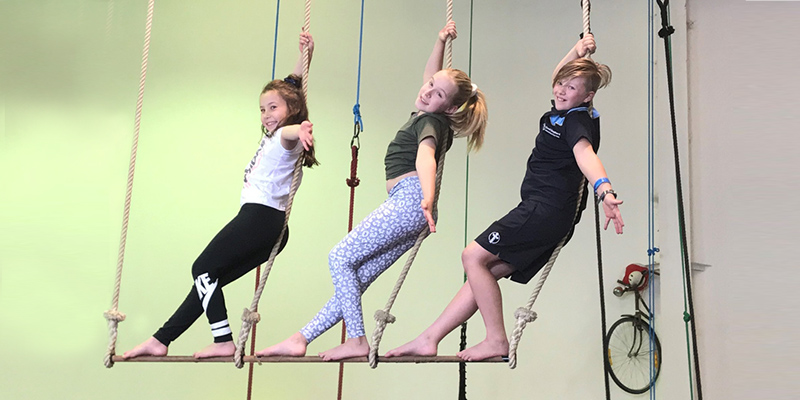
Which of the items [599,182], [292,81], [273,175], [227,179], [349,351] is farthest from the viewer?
[227,179]

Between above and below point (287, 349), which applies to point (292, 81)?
above

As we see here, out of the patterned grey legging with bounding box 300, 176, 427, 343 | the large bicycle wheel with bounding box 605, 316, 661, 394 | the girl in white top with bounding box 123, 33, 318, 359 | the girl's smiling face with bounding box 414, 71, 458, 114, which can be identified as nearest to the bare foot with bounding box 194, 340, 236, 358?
the girl in white top with bounding box 123, 33, 318, 359

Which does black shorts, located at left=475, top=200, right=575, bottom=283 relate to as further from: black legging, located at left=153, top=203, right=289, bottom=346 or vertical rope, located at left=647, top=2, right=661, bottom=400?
vertical rope, located at left=647, top=2, right=661, bottom=400

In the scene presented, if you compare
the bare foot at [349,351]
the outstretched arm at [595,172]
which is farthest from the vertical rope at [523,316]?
the bare foot at [349,351]

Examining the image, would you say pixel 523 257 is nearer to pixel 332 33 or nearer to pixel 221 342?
pixel 221 342

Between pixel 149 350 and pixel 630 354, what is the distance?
2.71 metres

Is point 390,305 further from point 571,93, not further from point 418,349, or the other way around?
point 571,93

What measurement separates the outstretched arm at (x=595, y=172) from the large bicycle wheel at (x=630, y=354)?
2172mm

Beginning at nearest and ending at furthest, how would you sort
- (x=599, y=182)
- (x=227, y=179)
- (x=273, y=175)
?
(x=599, y=182), (x=273, y=175), (x=227, y=179)

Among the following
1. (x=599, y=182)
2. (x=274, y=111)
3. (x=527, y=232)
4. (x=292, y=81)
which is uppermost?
(x=292, y=81)

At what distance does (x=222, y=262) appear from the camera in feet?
6.45

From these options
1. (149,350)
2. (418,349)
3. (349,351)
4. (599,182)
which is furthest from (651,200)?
(149,350)

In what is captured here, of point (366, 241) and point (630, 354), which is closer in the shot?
point (366, 241)

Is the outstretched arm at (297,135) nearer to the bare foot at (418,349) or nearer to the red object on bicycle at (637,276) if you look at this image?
the bare foot at (418,349)
